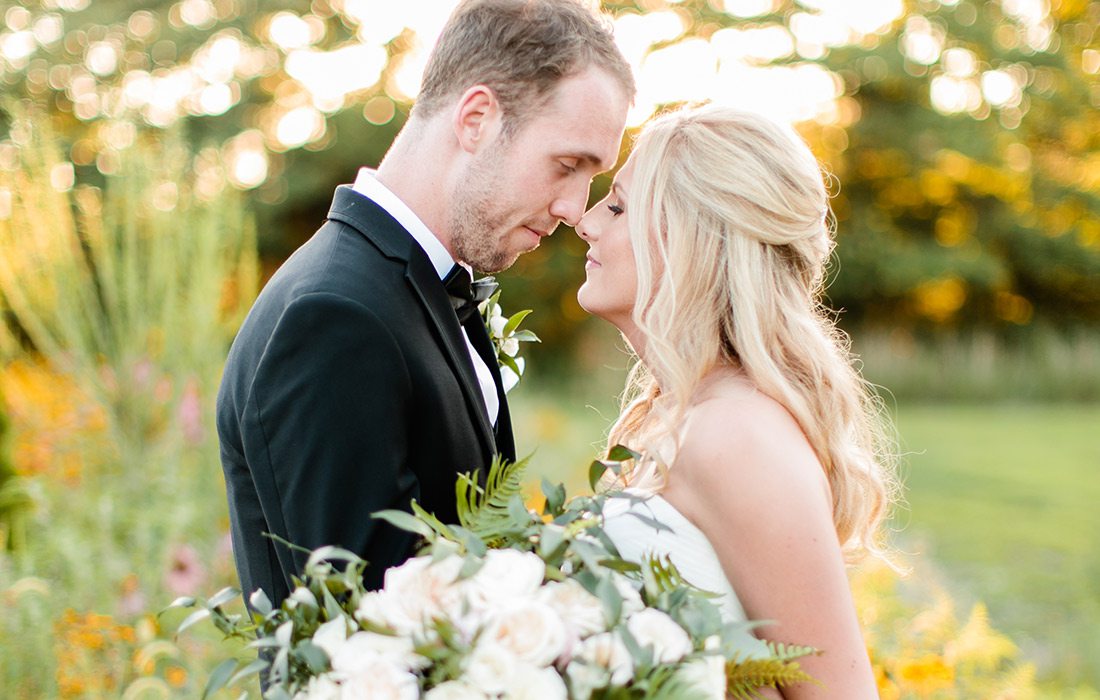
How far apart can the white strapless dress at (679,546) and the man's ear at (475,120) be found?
1004mm

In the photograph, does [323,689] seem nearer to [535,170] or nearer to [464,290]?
[464,290]

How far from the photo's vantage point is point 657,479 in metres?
2.65

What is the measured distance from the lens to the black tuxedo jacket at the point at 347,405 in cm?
215

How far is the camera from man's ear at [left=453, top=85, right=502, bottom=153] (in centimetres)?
282

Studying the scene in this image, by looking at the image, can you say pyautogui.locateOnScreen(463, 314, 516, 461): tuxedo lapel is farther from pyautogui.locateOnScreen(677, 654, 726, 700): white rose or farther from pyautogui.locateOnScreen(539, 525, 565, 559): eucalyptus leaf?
pyautogui.locateOnScreen(677, 654, 726, 700): white rose

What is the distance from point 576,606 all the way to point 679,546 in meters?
0.79

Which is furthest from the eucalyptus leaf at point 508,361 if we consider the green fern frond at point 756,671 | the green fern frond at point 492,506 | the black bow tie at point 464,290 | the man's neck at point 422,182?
the green fern frond at point 756,671

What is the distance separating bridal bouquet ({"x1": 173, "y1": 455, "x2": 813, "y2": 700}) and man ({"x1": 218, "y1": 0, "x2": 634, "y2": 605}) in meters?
0.35

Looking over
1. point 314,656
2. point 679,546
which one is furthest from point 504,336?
point 314,656

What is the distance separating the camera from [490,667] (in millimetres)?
1588

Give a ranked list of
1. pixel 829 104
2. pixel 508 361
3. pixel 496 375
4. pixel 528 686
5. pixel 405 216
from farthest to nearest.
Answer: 1. pixel 829 104
2. pixel 508 361
3. pixel 496 375
4. pixel 405 216
5. pixel 528 686

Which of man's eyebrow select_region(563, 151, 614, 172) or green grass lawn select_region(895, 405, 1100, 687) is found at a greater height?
man's eyebrow select_region(563, 151, 614, 172)

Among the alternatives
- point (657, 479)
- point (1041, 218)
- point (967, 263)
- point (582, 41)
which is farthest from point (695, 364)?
point (1041, 218)

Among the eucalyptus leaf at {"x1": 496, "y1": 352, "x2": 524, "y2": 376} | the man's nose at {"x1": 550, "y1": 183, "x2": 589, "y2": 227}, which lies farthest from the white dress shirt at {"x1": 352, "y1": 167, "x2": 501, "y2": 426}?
the eucalyptus leaf at {"x1": 496, "y1": 352, "x2": 524, "y2": 376}
